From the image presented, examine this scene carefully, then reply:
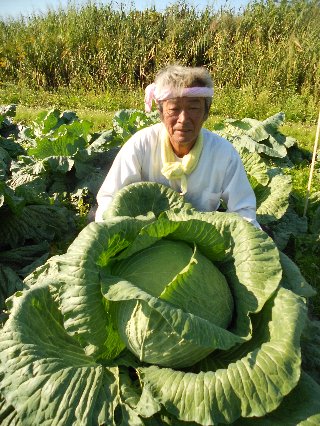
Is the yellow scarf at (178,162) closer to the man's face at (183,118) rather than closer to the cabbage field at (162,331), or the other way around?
the man's face at (183,118)

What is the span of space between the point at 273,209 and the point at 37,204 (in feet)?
7.28

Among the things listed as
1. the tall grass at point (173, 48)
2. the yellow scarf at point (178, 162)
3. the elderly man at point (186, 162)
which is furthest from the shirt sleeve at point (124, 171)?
the tall grass at point (173, 48)

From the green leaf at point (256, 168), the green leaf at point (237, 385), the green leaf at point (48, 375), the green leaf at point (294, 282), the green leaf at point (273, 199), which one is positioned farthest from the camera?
the green leaf at point (256, 168)

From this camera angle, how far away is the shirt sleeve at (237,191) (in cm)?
326

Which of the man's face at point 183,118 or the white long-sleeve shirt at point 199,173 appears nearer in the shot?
the man's face at point 183,118

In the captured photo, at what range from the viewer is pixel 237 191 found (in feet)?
10.7

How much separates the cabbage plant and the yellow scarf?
0.63 meters

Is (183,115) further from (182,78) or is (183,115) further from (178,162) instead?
(178,162)

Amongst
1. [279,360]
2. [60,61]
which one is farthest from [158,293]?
[60,61]

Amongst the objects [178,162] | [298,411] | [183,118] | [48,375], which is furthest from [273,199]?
[48,375]

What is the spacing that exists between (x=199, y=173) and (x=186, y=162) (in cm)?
16

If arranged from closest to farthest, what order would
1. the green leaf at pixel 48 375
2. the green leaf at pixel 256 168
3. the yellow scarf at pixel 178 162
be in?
the green leaf at pixel 48 375 < the yellow scarf at pixel 178 162 < the green leaf at pixel 256 168

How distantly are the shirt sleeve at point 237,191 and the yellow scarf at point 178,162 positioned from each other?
28 centimetres

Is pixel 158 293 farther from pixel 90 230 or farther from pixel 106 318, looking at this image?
pixel 90 230
